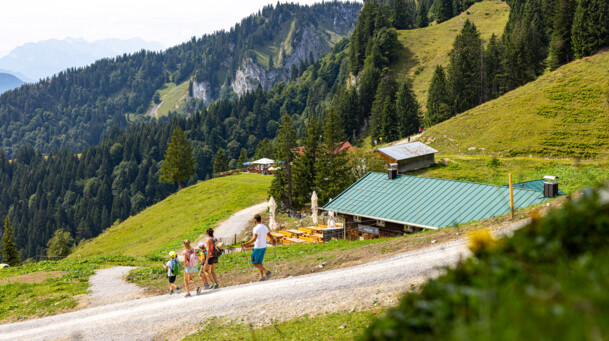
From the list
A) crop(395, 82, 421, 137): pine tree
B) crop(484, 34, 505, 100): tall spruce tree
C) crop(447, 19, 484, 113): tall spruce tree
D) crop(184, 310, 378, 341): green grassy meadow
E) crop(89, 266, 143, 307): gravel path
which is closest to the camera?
crop(184, 310, 378, 341): green grassy meadow

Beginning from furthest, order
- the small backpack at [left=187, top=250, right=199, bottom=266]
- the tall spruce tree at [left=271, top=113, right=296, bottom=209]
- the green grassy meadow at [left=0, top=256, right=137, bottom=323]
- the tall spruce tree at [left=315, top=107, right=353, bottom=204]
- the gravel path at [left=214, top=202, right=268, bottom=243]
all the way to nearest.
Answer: the tall spruce tree at [left=271, top=113, right=296, bottom=209] → the tall spruce tree at [left=315, top=107, right=353, bottom=204] → the gravel path at [left=214, top=202, right=268, bottom=243] → the green grassy meadow at [left=0, top=256, right=137, bottom=323] → the small backpack at [left=187, top=250, right=199, bottom=266]

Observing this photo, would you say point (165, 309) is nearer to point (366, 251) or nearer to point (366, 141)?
point (366, 251)

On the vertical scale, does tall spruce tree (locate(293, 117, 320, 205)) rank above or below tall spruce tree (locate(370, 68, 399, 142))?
below

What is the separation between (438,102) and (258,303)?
81.3 metres

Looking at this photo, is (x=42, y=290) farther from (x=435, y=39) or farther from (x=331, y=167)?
(x=435, y=39)

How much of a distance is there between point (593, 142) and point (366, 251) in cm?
4555

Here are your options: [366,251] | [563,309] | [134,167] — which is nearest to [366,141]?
[366,251]

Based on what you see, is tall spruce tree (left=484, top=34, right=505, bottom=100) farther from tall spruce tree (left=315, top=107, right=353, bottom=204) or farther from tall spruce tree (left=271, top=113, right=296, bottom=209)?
tall spruce tree (left=271, top=113, right=296, bottom=209)

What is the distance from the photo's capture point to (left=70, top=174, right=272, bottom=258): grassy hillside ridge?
5197 centimetres

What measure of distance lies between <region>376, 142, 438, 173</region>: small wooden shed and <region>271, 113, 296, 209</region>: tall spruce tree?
1228cm

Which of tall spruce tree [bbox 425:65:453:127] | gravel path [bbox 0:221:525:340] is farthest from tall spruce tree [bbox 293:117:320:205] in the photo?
tall spruce tree [bbox 425:65:453:127]

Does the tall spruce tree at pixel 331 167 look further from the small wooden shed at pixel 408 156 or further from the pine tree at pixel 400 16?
the pine tree at pixel 400 16

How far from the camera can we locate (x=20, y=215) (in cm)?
17612

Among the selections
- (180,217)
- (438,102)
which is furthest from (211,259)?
(438,102)
